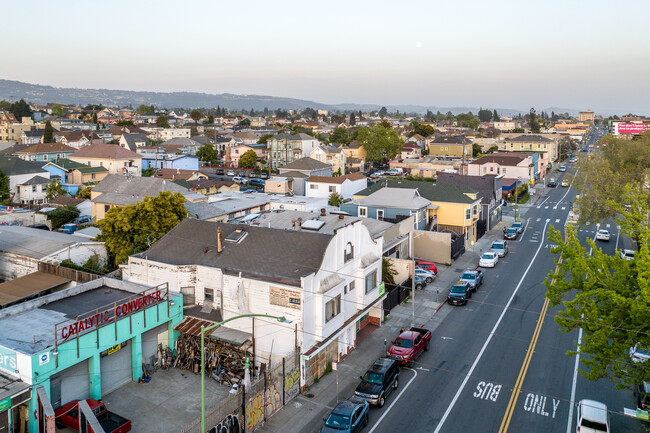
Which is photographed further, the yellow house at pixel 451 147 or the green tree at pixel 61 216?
the yellow house at pixel 451 147

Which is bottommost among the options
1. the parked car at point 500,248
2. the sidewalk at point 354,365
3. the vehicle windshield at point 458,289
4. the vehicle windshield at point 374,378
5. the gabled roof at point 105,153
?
the sidewalk at point 354,365


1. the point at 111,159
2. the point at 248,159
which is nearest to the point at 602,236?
the point at 248,159

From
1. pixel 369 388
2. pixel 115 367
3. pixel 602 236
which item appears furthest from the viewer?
pixel 602 236

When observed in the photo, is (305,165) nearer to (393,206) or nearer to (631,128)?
(393,206)

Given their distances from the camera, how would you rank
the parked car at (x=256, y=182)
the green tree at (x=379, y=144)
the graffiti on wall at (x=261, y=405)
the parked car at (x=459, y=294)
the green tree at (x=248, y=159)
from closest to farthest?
the graffiti on wall at (x=261, y=405) < the parked car at (x=459, y=294) < the parked car at (x=256, y=182) < the green tree at (x=248, y=159) < the green tree at (x=379, y=144)

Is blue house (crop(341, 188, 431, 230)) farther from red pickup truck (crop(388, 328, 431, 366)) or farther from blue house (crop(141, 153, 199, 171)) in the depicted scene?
blue house (crop(141, 153, 199, 171))

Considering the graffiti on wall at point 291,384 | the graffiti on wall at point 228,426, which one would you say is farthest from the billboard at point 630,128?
the graffiti on wall at point 228,426

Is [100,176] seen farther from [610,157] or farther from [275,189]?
[610,157]

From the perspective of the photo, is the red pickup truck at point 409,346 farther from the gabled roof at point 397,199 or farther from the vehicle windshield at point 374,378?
the gabled roof at point 397,199
